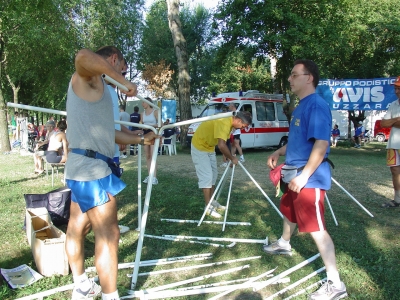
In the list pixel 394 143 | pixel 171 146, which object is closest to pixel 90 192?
pixel 394 143

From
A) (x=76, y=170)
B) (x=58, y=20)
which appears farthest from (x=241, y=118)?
(x=58, y=20)

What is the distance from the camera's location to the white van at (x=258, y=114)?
14477 mm

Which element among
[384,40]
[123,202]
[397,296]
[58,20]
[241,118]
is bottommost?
[397,296]

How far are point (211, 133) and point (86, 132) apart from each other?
2763mm

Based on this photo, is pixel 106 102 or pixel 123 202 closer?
pixel 106 102

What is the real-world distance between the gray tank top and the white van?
11456 mm

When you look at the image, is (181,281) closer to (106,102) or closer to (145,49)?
(106,102)

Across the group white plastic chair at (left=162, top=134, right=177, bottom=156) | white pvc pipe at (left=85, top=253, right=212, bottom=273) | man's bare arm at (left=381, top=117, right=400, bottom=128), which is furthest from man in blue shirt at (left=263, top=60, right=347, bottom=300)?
white plastic chair at (left=162, top=134, right=177, bottom=156)

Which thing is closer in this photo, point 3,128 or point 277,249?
point 277,249

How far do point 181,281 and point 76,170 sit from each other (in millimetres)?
1350

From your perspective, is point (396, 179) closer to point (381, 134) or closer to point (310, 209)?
point (310, 209)

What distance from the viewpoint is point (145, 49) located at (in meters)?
33.3

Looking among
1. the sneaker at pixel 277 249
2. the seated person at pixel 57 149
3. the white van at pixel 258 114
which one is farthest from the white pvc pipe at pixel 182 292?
the white van at pixel 258 114

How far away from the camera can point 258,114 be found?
15078mm
